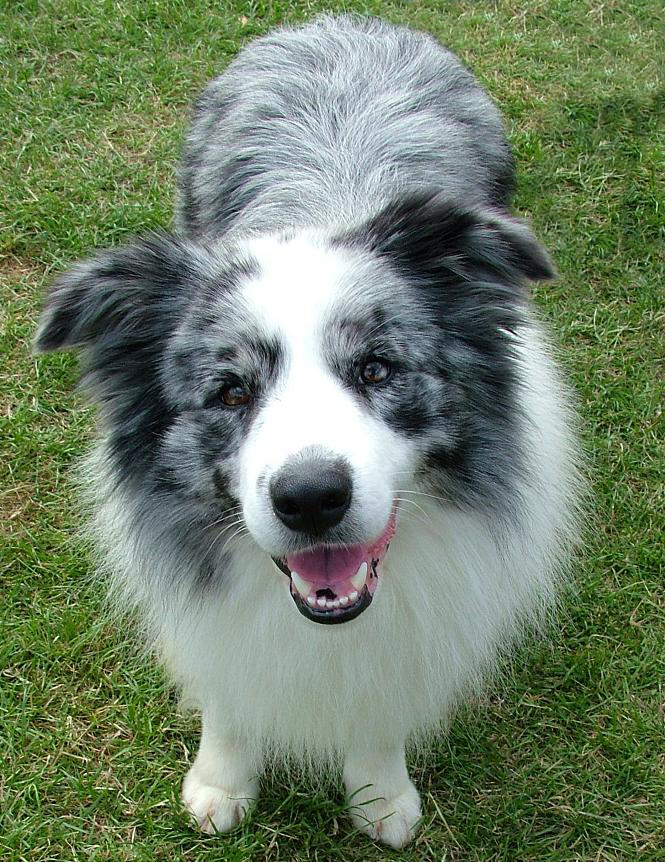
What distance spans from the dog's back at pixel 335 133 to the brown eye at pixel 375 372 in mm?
699

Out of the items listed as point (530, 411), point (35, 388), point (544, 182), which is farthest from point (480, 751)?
point (544, 182)

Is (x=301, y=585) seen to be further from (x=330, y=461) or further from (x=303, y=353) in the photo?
(x=303, y=353)

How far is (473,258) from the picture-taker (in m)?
2.46

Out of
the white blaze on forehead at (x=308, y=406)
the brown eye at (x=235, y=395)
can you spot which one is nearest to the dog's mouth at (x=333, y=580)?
the white blaze on forehead at (x=308, y=406)

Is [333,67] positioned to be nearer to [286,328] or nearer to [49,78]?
[286,328]

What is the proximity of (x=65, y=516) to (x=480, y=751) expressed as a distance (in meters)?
1.89

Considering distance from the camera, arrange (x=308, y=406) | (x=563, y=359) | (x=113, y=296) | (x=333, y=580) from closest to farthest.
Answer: (x=308, y=406) → (x=333, y=580) → (x=113, y=296) → (x=563, y=359)

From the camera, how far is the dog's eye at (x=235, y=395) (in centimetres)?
227

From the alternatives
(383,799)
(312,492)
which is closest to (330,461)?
(312,492)

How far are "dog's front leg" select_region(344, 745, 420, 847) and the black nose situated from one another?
126 cm

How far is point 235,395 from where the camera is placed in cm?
229

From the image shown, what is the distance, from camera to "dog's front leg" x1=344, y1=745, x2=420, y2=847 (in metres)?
2.97

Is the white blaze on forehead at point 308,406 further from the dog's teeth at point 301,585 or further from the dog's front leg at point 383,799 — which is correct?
the dog's front leg at point 383,799

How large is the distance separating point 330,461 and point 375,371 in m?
0.37
